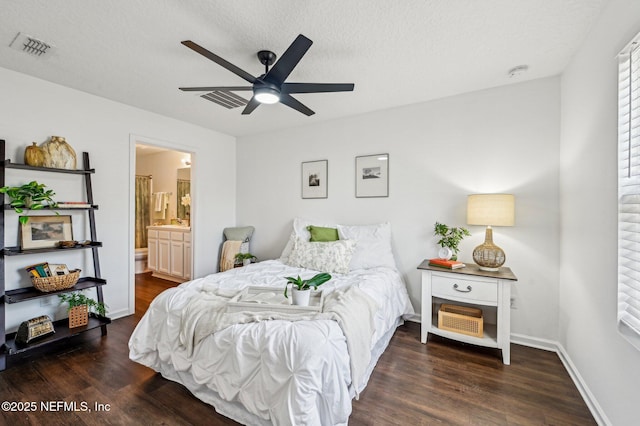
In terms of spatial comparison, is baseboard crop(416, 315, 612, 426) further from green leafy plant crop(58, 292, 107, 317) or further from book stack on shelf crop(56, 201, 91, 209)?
book stack on shelf crop(56, 201, 91, 209)

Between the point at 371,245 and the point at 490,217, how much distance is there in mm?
1198

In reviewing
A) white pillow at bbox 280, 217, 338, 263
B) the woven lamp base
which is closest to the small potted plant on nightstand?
white pillow at bbox 280, 217, 338, 263

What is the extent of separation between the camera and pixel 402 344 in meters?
2.64

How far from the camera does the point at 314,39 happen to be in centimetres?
201

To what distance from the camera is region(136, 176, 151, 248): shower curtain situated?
5.90 metres

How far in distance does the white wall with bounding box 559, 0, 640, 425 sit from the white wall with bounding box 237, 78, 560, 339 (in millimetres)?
194

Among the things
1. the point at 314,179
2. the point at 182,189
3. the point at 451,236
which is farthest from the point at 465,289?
the point at 182,189

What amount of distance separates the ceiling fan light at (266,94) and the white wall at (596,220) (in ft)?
6.64

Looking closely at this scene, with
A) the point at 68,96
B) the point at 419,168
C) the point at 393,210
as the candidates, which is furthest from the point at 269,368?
the point at 68,96

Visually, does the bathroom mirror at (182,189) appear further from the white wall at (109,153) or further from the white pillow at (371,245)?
the white pillow at (371,245)

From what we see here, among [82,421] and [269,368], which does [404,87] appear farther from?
[82,421]

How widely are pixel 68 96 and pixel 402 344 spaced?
4.22 metres

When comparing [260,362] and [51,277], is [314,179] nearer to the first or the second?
[260,362]

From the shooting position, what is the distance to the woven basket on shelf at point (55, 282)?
94.7 inches
